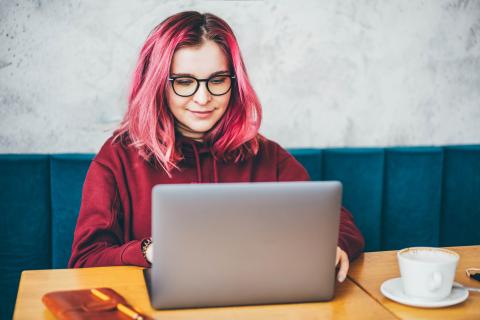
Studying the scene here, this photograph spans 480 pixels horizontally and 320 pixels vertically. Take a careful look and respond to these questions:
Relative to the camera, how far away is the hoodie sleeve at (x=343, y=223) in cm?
123

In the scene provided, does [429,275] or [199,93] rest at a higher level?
[199,93]

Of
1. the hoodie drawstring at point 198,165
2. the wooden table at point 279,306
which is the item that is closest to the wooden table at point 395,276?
the wooden table at point 279,306

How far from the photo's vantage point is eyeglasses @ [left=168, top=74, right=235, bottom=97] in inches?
53.9

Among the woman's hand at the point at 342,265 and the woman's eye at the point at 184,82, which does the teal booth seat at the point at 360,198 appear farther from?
the woman's hand at the point at 342,265

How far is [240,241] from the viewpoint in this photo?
0.88 m

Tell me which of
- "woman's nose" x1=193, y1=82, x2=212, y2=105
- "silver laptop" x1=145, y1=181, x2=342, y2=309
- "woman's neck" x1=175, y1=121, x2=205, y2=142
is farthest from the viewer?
"woman's neck" x1=175, y1=121, x2=205, y2=142

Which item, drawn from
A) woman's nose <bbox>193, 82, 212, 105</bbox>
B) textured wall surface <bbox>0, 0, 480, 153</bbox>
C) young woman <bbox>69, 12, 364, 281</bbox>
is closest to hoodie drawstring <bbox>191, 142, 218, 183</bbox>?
young woman <bbox>69, 12, 364, 281</bbox>

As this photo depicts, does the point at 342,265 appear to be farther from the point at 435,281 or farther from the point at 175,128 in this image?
the point at 175,128

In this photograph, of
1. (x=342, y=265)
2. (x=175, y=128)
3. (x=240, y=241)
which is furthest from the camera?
(x=175, y=128)

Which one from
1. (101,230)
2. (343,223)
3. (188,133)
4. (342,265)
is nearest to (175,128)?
(188,133)

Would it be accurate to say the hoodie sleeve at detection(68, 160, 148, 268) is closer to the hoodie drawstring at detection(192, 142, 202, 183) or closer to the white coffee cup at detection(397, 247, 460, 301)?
the hoodie drawstring at detection(192, 142, 202, 183)

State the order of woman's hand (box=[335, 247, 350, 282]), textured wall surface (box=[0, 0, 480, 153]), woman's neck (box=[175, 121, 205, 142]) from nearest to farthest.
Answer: woman's hand (box=[335, 247, 350, 282]) → woman's neck (box=[175, 121, 205, 142]) → textured wall surface (box=[0, 0, 480, 153])

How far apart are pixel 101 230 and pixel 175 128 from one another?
14.1 inches

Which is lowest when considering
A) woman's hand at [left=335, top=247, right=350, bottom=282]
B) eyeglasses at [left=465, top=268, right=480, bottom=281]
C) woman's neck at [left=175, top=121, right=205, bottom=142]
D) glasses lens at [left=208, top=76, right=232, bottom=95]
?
eyeglasses at [left=465, top=268, right=480, bottom=281]
